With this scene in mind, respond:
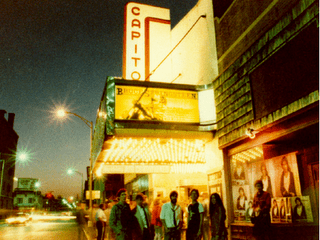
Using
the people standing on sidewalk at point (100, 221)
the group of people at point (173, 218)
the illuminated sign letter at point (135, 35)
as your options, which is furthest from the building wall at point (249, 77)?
the people standing on sidewalk at point (100, 221)

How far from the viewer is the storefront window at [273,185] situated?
7035mm

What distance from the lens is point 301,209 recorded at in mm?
6922

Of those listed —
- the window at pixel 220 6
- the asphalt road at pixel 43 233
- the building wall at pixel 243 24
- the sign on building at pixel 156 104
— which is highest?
the window at pixel 220 6

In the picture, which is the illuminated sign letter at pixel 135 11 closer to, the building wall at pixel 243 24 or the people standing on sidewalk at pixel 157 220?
the building wall at pixel 243 24

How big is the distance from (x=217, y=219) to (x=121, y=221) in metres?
2.18

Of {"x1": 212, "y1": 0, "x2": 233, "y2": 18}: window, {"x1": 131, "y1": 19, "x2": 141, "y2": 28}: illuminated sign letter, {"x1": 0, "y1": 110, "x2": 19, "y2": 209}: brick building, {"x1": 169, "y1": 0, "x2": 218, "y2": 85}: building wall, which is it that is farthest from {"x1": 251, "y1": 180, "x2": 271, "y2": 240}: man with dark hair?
{"x1": 0, "y1": 110, "x2": 19, "y2": 209}: brick building

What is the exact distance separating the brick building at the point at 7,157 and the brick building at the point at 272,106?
60342 mm

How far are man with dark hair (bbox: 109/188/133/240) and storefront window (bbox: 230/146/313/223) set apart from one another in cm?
370

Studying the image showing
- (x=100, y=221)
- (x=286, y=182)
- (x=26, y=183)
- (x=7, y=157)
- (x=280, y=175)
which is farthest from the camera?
(x=26, y=183)

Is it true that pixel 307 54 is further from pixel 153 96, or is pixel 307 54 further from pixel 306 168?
pixel 153 96

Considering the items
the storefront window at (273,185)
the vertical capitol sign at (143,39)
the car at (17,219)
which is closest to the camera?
the storefront window at (273,185)

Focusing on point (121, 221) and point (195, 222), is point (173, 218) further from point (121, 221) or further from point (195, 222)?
point (121, 221)

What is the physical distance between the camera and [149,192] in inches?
790

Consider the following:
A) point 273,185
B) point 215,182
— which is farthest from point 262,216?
point 215,182
